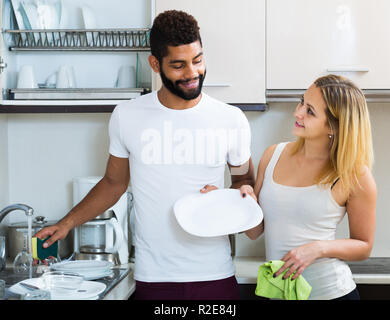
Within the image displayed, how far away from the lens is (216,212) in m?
1.36

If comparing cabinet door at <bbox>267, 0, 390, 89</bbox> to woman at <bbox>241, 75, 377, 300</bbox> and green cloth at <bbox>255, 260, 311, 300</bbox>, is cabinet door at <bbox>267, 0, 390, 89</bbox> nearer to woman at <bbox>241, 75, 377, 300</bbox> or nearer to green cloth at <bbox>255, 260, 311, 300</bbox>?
woman at <bbox>241, 75, 377, 300</bbox>

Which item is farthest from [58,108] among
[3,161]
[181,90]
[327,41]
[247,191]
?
[327,41]

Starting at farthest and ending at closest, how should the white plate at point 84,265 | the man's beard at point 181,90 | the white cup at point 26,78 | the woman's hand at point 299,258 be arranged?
the white cup at point 26,78 < the white plate at point 84,265 < the man's beard at point 181,90 < the woman's hand at point 299,258

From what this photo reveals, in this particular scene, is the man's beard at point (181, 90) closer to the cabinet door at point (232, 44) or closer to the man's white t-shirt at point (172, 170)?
the man's white t-shirt at point (172, 170)

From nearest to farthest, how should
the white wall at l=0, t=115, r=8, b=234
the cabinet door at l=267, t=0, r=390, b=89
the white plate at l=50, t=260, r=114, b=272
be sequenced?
the white plate at l=50, t=260, r=114, b=272 → the cabinet door at l=267, t=0, r=390, b=89 → the white wall at l=0, t=115, r=8, b=234

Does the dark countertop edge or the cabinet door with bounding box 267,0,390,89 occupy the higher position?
the cabinet door with bounding box 267,0,390,89

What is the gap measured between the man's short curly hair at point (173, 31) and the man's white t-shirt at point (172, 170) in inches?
5.5

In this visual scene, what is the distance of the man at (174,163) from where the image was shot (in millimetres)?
1317

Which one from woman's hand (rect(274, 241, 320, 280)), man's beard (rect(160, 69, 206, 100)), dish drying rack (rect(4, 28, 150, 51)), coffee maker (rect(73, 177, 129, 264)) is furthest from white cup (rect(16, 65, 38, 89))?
woman's hand (rect(274, 241, 320, 280))

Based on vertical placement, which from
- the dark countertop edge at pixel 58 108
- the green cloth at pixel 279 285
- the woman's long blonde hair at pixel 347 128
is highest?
the dark countertop edge at pixel 58 108

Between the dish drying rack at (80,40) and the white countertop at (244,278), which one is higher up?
the dish drying rack at (80,40)

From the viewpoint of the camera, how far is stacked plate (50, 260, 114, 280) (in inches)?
58.9

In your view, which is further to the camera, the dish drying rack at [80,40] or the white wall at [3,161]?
the white wall at [3,161]

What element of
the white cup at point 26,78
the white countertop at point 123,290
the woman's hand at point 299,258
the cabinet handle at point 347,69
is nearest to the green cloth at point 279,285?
the woman's hand at point 299,258
